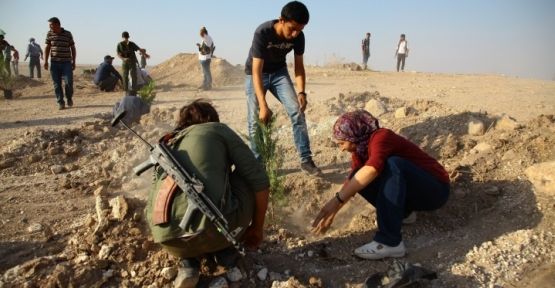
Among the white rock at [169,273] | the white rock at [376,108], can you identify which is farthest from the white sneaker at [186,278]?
the white rock at [376,108]

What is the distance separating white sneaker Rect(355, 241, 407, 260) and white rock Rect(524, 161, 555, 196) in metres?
1.40

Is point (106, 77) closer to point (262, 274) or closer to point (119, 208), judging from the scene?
point (119, 208)

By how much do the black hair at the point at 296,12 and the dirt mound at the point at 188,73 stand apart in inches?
368

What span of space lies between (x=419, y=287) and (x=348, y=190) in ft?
2.36

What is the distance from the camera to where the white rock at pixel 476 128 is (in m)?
4.71

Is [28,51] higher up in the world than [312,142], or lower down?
higher up

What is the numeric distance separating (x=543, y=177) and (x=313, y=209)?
6.55 ft

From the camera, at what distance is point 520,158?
12.5 feet

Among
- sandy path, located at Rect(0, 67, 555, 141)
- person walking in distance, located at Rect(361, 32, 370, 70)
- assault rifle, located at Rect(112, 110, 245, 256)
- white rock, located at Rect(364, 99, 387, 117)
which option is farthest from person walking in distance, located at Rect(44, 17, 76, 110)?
person walking in distance, located at Rect(361, 32, 370, 70)

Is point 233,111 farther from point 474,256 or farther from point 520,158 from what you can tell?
point 474,256

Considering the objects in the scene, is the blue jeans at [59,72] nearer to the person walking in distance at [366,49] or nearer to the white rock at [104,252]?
the white rock at [104,252]

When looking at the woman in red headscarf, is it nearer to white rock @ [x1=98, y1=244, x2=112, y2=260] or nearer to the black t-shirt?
white rock @ [x1=98, y1=244, x2=112, y2=260]

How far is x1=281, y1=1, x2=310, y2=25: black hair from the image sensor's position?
368 centimetres

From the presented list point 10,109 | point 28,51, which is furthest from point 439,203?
point 28,51
